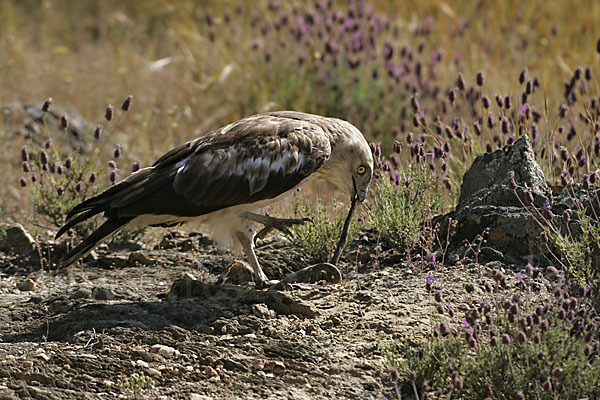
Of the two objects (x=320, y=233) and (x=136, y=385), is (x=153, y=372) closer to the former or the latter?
(x=136, y=385)

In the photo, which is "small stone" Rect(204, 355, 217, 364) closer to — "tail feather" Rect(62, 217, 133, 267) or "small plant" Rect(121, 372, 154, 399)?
"small plant" Rect(121, 372, 154, 399)

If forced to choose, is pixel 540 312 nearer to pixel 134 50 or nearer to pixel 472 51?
pixel 472 51

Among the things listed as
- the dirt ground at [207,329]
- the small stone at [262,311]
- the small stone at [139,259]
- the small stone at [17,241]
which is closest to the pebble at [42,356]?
the dirt ground at [207,329]

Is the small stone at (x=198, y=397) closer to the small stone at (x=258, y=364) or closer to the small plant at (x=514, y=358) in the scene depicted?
the small stone at (x=258, y=364)

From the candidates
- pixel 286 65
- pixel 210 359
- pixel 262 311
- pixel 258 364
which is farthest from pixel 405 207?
pixel 286 65

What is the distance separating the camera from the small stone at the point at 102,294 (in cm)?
452

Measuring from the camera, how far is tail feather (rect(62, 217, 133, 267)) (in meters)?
4.36

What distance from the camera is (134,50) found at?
10680 mm

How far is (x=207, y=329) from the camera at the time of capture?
13.2 ft

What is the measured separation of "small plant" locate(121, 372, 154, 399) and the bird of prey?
3.51ft

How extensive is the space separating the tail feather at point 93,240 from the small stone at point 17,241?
41.5 inches

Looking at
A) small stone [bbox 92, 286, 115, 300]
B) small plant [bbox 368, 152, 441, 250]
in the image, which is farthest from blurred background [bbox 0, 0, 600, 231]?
small stone [bbox 92, 286, 115, 300]

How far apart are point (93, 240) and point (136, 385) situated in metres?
1.14

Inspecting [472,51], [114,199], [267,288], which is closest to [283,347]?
[267,288]
